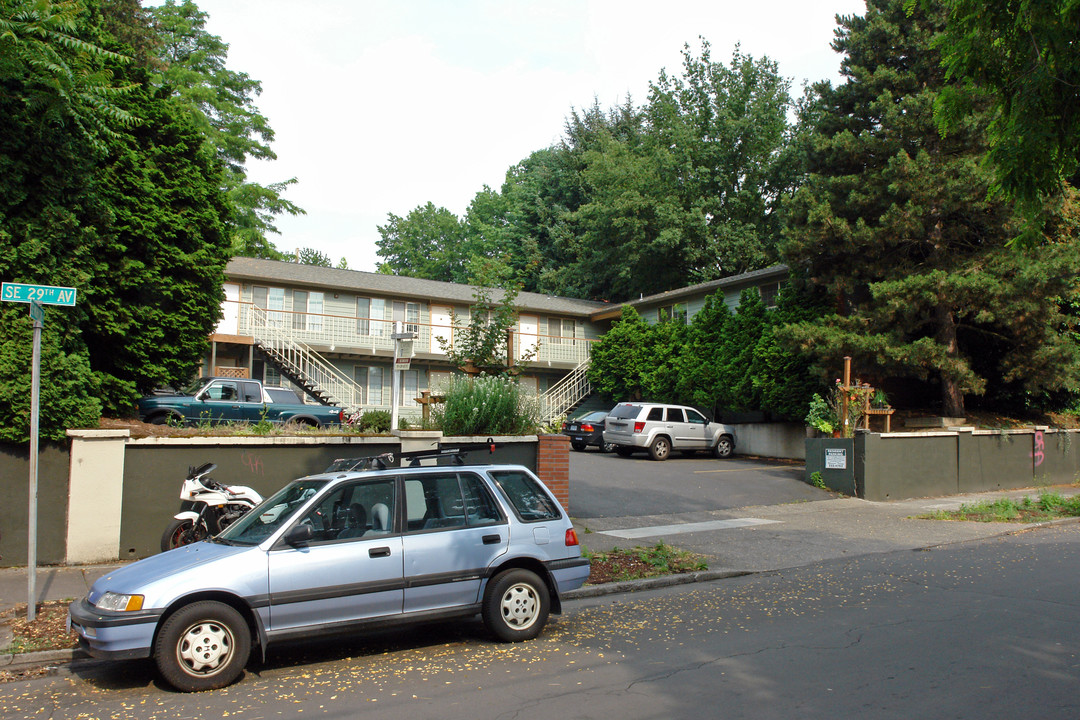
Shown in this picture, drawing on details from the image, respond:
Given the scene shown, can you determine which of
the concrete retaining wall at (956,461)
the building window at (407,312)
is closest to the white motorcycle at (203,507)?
the concrete retaining wall at (956,461)

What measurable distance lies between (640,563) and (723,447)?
51.0ft

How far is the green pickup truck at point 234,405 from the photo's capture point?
56.7ft

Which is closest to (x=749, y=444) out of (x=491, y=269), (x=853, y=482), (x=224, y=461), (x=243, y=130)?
(x=853, y=482)

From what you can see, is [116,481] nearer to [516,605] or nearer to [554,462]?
[516,605]

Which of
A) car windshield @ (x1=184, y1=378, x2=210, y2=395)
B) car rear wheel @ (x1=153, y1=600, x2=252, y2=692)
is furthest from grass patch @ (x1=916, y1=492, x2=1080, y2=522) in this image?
car windshield @ (x1=184, y1=378, x2=210, y2=395)

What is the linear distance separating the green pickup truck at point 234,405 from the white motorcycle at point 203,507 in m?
7.27

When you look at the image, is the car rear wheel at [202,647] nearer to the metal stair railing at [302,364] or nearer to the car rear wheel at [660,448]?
the car rear wheel at [660,448]

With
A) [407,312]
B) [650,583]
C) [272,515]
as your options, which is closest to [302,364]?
[407,312]

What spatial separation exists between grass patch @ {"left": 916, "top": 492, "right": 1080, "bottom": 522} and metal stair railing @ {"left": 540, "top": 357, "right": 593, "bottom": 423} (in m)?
18.1

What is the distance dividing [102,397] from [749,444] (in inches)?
797

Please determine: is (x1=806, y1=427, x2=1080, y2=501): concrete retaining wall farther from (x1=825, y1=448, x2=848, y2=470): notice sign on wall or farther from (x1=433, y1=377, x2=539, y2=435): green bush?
(x1=433, y1=377, x2=539, y2=435): green bush

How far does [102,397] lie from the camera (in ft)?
40.3

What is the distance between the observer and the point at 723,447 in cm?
2525

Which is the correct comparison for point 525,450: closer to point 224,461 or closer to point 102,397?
point 224,461
